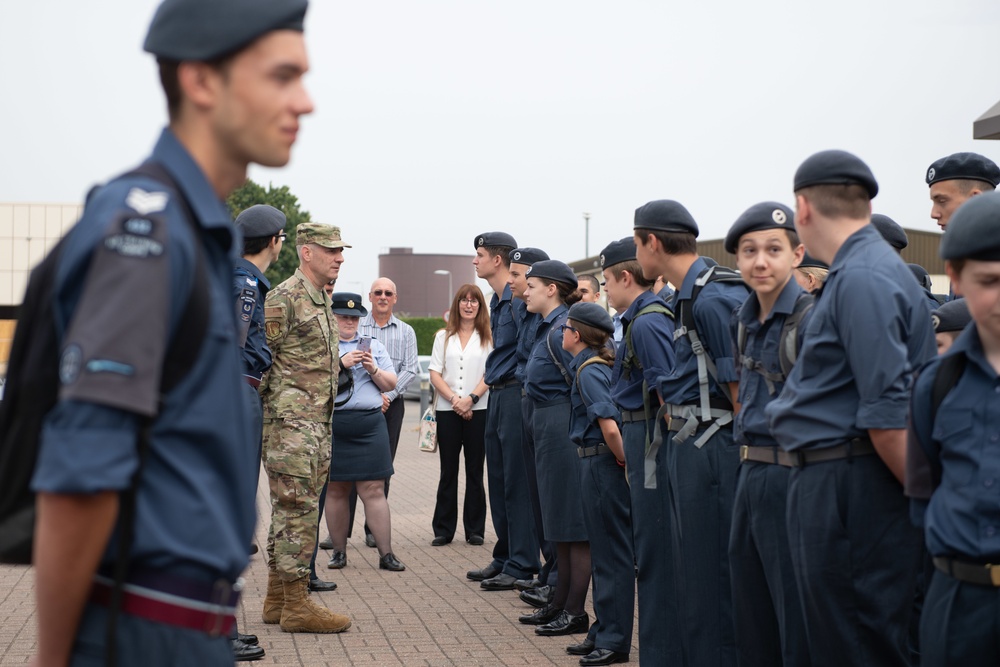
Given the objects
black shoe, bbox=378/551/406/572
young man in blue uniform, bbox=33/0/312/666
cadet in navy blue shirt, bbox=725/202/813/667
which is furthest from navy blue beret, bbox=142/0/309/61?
black shoe, bbox=378/551/406/572

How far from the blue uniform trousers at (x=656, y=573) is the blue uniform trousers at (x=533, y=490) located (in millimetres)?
2379

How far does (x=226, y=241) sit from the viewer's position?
209cm

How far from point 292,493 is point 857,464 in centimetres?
429

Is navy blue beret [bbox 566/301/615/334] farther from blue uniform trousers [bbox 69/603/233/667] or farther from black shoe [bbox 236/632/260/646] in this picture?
blue uniform trousers [bbox 69/603/233/667]

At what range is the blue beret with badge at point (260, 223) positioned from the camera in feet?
23.4

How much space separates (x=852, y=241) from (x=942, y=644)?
1.55 meters

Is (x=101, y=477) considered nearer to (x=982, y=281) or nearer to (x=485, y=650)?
(x=982, y=281)

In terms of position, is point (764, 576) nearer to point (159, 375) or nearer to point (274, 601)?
point (159, 375)

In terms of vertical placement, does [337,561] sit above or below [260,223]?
below

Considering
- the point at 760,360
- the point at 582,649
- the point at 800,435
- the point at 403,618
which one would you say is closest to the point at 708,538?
the point at 760,360

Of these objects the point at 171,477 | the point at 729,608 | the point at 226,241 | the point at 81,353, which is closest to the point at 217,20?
the point at 226,241

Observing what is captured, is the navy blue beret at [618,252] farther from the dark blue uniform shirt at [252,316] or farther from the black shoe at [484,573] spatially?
the black shoe at [484,573]

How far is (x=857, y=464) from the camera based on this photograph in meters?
3.91

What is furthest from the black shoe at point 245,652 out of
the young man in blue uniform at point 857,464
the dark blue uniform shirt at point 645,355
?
the young man in blue uniform at point 857,464
